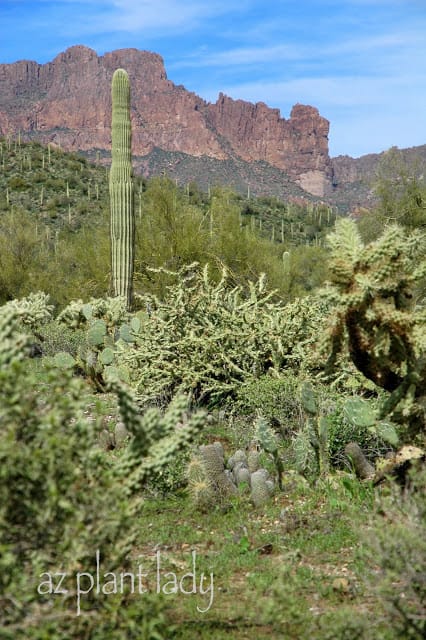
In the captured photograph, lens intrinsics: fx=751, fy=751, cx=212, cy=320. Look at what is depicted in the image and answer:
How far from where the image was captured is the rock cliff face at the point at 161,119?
454 ft

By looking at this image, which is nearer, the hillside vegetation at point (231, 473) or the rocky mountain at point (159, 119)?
the hillside vegetation at point (231, 473)

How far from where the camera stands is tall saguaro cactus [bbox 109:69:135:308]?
47.3 ft

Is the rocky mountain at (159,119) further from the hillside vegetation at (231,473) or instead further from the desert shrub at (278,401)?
the desert shrub at (278,401)

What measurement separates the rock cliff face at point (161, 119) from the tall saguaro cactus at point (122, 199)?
11828 cm

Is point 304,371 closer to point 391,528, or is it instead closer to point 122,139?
point 391,528

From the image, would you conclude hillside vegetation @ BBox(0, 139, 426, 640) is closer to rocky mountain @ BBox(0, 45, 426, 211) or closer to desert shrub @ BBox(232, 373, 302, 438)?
desert shrub @ BBox(232, 373, 302, 438)

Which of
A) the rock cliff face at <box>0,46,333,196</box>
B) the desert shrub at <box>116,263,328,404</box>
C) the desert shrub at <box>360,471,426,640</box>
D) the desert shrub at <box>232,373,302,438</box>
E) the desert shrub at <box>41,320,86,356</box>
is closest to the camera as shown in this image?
the desert shrub at <box>360,471,426,640</box>

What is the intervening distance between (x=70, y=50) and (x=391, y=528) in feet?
564

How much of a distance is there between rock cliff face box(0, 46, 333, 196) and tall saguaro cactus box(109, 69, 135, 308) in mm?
118282

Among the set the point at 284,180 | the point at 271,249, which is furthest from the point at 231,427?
the point at 284,180

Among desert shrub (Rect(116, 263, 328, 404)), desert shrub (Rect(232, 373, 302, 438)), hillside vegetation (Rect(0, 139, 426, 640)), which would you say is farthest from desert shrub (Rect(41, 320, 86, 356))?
desert shrub (Rect(232, 373, 302, 438))

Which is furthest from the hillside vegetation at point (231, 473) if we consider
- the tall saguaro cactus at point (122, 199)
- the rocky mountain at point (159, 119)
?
the rocky mountain at point (159, 119)

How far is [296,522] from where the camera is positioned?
4738mm

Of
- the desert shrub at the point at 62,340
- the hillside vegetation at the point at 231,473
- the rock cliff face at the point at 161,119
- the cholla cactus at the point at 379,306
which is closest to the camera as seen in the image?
the hillside vegetation at the point at 231,473
